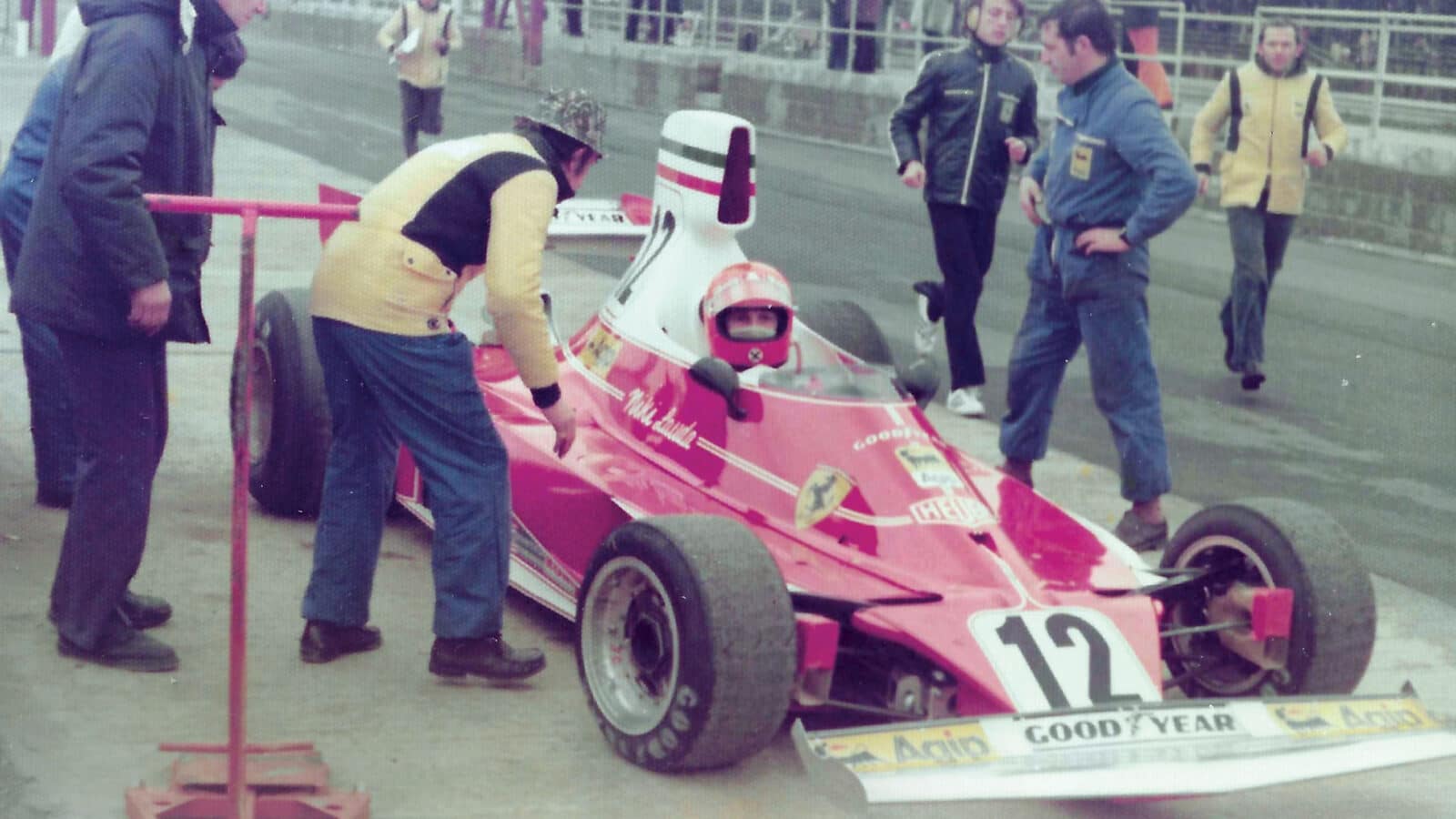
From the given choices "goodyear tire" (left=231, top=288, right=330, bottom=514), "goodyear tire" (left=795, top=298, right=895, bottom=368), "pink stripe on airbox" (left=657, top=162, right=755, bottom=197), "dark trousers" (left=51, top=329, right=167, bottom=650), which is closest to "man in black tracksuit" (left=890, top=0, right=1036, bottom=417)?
"goodyear tire" (left=795, top=298, right=895, bottom=368)

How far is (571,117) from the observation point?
18.3 feet

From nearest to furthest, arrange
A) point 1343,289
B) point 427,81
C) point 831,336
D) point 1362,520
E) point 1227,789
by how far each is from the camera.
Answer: point 1227,789 < point 831,336 < point 1362,520 < point 1343,289 < point 427,81

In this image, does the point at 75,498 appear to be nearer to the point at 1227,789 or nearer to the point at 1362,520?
the point at 1227,789

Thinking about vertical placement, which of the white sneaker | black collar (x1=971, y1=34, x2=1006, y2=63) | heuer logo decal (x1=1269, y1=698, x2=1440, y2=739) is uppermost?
black collar (x1=971, y1=34, x2=1006, y2=63)

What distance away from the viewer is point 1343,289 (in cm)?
1495

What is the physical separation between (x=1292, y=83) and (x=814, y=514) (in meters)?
6.91

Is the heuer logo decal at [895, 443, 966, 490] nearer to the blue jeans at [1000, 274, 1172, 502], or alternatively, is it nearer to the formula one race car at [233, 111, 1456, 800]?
the formula one race car at [233, 111, 1456, 800]

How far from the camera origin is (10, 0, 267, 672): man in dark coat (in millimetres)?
5117

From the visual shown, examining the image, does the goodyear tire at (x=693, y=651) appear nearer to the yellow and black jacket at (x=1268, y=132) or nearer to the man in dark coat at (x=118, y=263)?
the man in dark coat at (x=118, y=263)

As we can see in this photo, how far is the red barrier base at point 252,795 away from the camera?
4.48 meters

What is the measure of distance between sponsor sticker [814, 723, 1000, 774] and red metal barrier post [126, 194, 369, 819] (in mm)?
1101

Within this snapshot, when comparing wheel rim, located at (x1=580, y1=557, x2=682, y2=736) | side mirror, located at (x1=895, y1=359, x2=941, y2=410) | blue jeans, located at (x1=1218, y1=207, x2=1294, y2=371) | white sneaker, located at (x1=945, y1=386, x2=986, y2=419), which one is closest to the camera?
wheel rim, located at (x1=580, y1=557, x2=682, y2=736)

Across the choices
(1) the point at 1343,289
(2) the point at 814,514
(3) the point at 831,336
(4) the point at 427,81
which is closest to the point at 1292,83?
(1) the point at 1343,289

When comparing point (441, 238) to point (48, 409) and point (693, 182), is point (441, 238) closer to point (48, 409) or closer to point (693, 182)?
point (693, 182)
